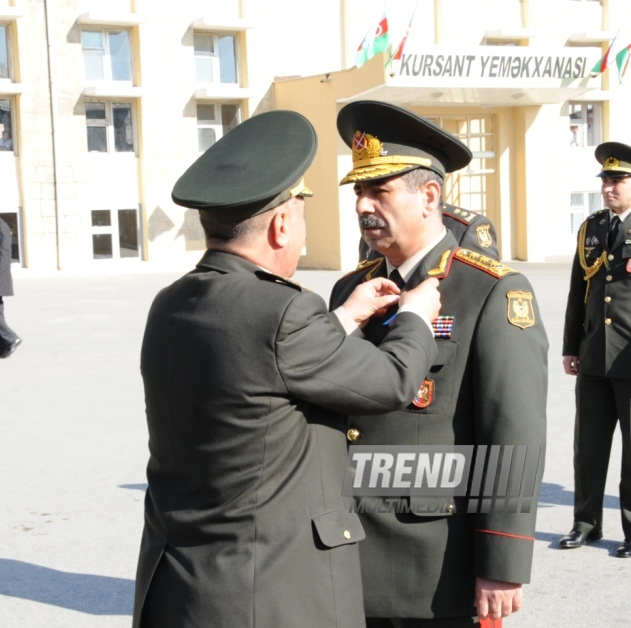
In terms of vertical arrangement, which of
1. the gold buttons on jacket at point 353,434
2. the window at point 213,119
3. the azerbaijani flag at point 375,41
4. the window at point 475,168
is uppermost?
the azerbaijani flag at point 375,41

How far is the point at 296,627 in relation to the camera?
2.32 m

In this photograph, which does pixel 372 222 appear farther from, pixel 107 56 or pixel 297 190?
pixel 107 56

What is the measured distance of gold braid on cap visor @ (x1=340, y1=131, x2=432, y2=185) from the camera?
2812 mm

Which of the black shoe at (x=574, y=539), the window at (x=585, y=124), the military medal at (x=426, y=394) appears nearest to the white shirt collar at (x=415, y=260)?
the military medal at (x=426, y=394)

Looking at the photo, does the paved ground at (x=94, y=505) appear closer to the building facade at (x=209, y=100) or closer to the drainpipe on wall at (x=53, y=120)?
the building facade at (x=209, y=100)

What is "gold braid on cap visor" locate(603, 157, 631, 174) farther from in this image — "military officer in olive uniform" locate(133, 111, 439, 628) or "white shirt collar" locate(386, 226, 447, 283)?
"military officer in olive uniform" locate(133, 111, 439, 628)

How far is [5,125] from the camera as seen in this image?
89.8 ft

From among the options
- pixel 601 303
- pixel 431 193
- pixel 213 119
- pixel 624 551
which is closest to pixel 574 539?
pixel 624 551

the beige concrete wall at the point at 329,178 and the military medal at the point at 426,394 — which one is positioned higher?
the beige concrete wall at the point at 329,178

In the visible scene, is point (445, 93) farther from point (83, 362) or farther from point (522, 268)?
point (83, 362)

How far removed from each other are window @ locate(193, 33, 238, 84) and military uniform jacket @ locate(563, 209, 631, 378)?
25124mm

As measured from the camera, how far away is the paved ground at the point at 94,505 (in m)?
4.68

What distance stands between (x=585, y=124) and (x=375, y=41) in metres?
13.4

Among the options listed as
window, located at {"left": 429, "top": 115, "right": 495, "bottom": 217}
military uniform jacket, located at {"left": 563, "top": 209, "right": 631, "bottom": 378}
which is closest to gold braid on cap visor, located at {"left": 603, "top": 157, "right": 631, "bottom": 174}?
military uniform jacket, located at {"left": 563, "top": 209, "right": 631, "bottom": 378}
